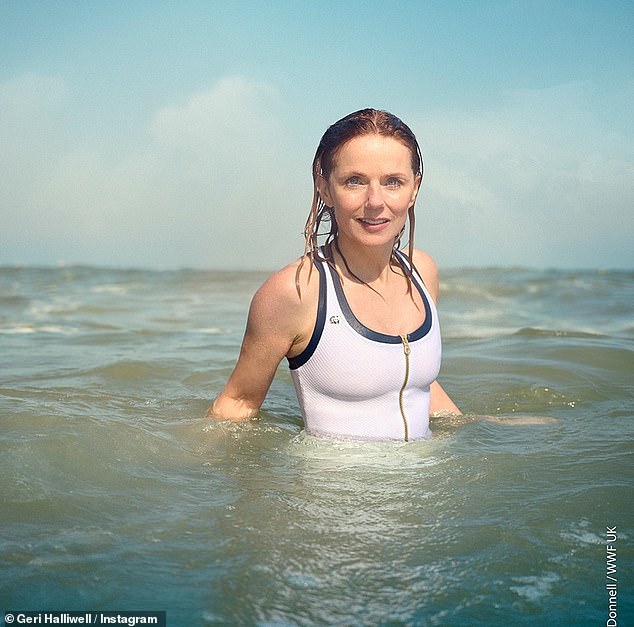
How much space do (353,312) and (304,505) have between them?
993 millimetres

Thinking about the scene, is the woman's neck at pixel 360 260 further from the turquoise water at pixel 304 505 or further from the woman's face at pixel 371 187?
the turquoise water at pixel 304 505

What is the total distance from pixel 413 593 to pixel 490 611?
24 cm

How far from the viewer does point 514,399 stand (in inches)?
215

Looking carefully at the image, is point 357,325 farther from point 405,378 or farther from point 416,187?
point 416,187

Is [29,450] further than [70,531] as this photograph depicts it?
Yes

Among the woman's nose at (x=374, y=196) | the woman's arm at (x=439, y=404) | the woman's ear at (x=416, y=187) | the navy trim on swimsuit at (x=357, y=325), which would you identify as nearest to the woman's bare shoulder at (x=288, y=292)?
the navy trim on swimsuit at (x=357, y=325)

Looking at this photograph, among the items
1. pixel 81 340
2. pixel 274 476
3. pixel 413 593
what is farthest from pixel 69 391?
pixel 413 593

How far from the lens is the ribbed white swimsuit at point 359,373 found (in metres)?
3.62

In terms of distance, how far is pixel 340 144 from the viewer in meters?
3.56

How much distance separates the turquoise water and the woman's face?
3.40 feet

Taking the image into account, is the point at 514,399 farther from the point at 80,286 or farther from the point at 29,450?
the point at 80,286

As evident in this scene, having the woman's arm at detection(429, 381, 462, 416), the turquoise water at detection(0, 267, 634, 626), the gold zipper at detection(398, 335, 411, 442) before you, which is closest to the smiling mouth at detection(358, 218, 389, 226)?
the gold zipper at detection(398, 335, 411, 442)

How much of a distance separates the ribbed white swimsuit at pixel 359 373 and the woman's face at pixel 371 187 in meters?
0.26

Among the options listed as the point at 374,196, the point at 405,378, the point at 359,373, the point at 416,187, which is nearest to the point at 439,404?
the point at 405,378
